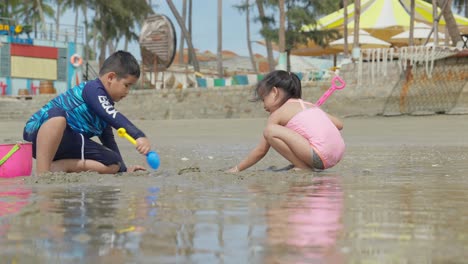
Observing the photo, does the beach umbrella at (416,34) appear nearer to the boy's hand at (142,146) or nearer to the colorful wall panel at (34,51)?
the colorful wall panel at (34,51)

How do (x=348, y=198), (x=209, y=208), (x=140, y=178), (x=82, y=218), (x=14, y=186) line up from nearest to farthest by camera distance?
1. (x=82, y=218)
2. (x=209, y=208)
3. (x=348, y=198)
4. (x=14, y=186)
5. (x=140, y=178)

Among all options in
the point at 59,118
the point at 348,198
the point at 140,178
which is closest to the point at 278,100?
the point at 140,178

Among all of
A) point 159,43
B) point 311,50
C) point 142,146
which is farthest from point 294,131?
point 311,50

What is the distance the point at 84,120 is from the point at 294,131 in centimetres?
135

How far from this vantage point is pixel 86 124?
4.89 m

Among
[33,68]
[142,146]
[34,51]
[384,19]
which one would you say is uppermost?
[384,19]

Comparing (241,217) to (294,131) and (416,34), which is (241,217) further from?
(416,34)

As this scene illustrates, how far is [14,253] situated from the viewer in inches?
75.7

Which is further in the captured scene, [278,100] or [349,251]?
[278,100]

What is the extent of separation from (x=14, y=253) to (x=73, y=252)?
0.15 metres

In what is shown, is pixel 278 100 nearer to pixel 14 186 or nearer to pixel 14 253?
pixel 14 186

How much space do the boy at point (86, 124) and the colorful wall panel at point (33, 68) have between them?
25.6m

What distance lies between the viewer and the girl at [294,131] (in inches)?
188

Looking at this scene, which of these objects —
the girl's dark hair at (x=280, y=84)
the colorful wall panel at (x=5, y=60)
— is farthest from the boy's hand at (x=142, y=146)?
the colorful wall panel at (x=5, y=60)
